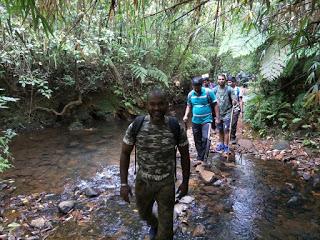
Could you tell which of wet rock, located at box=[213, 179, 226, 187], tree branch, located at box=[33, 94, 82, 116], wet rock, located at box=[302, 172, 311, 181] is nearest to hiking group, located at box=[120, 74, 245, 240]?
wet rock, located at box=[213, 179, 226, 187]

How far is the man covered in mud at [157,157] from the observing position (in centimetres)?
306

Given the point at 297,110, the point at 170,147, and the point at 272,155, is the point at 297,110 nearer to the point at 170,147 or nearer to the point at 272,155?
the point at 272,155

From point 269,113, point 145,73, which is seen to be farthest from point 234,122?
point 145,73

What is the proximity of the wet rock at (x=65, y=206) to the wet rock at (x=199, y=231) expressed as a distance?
1.83 metres

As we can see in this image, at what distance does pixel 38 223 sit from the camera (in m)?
4.41

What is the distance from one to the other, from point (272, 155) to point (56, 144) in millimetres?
5079

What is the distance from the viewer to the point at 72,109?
1083 centimetres

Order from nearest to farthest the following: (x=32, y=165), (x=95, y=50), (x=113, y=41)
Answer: (x=32, y=165) → (x=95, y=50) → (x=113, y=41)

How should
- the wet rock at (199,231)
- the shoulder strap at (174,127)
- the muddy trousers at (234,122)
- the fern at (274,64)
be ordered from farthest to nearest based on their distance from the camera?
the muddy trousers at (234,122), the fern at (274,64), the wet rock at (199,231), the shoulder strap at (174,127)

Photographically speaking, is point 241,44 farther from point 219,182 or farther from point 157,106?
point 157,106

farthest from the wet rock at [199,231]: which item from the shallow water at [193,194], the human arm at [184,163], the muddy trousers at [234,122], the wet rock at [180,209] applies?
the muddy trousers at [234,122]

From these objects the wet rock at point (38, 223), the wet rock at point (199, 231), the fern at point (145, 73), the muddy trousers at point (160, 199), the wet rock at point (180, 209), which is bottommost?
the wet rock at point (38, 223)

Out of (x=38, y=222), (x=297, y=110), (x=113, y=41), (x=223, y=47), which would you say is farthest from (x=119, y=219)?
(x=113, y=41)

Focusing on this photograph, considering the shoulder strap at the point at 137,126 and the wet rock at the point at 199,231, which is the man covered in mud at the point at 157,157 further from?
the wet rock at the point at 199,231
